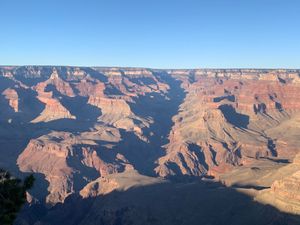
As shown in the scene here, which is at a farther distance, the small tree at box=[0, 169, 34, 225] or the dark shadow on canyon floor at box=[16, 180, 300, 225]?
the dark shadow on canyon floor at box=[16, 180, 300, 225]

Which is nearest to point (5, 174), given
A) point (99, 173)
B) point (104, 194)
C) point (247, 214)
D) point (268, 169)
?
point (247, 214)

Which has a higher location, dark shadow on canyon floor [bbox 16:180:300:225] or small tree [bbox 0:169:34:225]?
small tree [bbox 0:169:34:225]

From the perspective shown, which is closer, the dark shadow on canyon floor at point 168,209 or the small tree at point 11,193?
the small tree at point 11,193

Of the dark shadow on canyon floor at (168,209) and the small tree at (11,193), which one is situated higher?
the small tree at (11,193)
